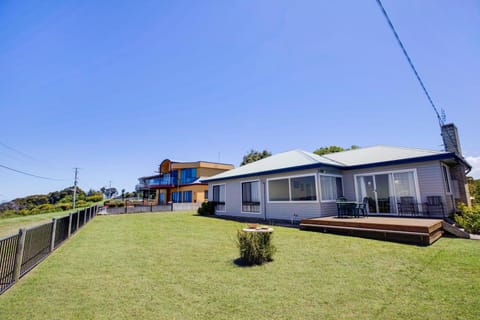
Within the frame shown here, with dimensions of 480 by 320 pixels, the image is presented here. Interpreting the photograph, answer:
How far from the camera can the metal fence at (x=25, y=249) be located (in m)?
3.84

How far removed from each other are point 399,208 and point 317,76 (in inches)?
278

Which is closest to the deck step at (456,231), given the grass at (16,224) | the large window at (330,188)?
the large window at (330,188)

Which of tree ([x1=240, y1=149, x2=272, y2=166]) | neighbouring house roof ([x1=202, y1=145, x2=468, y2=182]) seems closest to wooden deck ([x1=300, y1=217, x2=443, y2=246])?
neighbouring house roof ([x1=202, y1=145, x2=468, y2=182])

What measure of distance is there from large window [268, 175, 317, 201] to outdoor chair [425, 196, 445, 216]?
14.1ft

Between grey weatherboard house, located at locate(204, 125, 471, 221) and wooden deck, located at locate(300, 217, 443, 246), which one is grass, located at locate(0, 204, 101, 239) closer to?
grey weatherboard house, located at locate(204, 125, 471, 221)

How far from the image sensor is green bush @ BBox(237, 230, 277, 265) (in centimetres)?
468

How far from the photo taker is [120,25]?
851cm

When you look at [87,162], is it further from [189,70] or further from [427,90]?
[427,90]

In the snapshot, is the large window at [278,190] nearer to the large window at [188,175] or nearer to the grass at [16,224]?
the grass at [16,224]

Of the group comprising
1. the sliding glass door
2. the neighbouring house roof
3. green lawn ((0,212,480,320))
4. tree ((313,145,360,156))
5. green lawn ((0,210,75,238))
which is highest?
tree ((313,145,360,156))

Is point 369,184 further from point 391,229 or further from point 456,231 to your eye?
point 391,229

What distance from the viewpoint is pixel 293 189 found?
1077 cm

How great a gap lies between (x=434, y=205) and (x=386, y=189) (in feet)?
5.56

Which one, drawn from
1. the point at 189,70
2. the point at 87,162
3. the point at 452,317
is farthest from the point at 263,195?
the point at 87,162
